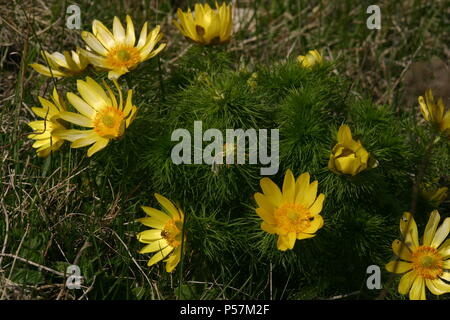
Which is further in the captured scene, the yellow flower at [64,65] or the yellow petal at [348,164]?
the yellow flower at [64,65]

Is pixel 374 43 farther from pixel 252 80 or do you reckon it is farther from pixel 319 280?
pixel 319 280

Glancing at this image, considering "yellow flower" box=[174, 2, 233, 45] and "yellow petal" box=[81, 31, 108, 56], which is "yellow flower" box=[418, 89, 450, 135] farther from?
"yellow petal" box=[81, 31, 108, 56]

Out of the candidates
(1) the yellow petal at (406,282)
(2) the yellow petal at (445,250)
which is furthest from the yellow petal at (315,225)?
(2) the yellow petal at (445,250)

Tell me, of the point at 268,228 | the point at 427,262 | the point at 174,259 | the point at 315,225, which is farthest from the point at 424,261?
the point at 174,259

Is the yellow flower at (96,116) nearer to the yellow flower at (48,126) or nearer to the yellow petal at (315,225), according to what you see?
the yellow flower at (48,126)

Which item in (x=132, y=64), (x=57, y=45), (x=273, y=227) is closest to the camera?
(x=273, y=227)

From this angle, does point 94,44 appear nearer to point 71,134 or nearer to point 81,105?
point 81,105
